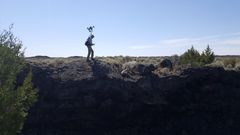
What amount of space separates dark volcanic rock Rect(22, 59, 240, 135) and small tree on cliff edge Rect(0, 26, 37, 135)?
1276cm

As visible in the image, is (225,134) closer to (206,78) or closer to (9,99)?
(206,78)

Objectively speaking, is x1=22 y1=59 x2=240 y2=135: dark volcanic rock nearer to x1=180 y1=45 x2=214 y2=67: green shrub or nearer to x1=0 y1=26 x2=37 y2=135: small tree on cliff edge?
x1=180 y1=45 x2=214 y2=67: green shrub

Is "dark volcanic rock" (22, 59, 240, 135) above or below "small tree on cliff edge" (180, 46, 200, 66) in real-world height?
A: below

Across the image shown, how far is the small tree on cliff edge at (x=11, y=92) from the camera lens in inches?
622

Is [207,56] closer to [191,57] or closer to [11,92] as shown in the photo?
[191,57]

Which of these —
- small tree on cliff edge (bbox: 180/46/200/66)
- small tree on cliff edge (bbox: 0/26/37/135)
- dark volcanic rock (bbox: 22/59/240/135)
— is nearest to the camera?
small tree on cliff edge (bbox: 0/26/37/135)

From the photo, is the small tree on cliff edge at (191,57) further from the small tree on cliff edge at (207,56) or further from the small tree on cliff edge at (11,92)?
the small tree on cliff edge at (11,92)

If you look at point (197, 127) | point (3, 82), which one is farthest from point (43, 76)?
point (3, 82)

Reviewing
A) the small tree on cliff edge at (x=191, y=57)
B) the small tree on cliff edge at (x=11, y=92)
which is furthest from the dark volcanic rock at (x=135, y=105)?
the small tree on cliff edge at (x=11, y=92)

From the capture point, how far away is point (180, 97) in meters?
30.6

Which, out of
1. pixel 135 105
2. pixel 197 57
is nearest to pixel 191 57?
pixel 197 57

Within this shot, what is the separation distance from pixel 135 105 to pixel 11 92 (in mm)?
14903

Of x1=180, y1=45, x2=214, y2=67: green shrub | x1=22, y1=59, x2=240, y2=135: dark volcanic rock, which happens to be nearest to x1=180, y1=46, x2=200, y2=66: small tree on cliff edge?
x1=180, y1=45, x2=214, y2=67: green shrub

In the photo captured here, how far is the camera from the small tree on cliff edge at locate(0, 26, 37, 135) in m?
15.8
